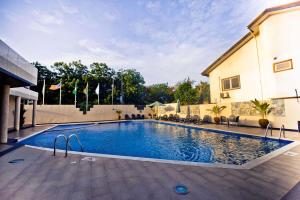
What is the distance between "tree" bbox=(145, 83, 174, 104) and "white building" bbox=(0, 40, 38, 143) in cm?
2553

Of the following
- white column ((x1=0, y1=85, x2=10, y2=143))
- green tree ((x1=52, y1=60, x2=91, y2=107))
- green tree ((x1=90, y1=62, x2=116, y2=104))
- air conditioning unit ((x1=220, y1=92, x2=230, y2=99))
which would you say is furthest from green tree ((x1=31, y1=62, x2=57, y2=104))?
air conditioning unit ((x1=220, y1=92, x2=230, y2=99))

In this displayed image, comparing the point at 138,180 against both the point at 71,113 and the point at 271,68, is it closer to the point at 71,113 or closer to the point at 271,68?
the point at 271,68

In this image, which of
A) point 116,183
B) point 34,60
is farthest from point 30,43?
point 34,60

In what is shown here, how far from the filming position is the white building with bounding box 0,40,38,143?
190 inches

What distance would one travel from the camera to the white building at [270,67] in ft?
28.5

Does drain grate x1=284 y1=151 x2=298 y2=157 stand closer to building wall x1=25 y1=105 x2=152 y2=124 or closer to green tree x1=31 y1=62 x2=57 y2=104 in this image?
building wall x1=25 y1=105 x2=152 y2=124

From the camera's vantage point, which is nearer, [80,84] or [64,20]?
[64,20]

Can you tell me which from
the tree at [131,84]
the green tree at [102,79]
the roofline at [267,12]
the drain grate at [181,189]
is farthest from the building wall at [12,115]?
the roofline at [267,12]

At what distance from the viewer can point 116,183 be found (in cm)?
310

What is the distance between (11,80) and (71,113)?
41.1 ft

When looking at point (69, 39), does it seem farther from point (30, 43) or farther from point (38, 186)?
point (38, 186)

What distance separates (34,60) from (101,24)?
72.1 ft

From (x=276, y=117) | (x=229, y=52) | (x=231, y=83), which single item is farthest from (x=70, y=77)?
(x=276, y=117)

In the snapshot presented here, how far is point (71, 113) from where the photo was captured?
18047 millimetres
